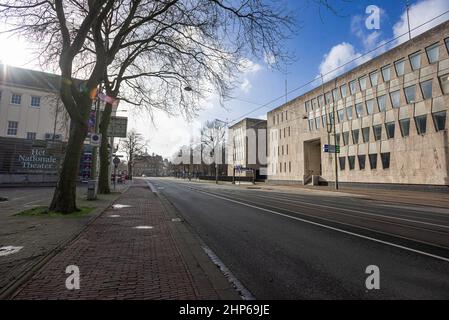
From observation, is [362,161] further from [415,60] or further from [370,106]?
[415,60]

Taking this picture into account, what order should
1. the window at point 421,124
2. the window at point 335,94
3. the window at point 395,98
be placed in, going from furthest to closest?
the window at point 335,94 → the window at point 395,98 → the window at point 421,124

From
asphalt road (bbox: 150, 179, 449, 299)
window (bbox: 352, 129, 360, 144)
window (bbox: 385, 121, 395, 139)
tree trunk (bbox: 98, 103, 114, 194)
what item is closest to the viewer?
asphalt road (bbox: 150, 179, 449, 299)

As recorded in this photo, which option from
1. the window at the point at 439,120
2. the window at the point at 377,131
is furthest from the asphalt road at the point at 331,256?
the window at the point at 377,131

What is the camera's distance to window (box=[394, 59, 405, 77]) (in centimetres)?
3253

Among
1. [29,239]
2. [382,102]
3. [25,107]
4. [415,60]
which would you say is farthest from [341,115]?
[25,107]

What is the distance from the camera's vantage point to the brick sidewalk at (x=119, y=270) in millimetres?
3783

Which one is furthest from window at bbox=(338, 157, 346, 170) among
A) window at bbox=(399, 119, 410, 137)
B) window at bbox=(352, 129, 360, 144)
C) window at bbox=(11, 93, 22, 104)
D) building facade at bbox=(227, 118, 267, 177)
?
window at bbox=(11, 93, 22, 104)

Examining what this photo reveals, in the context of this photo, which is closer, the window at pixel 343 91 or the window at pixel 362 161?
the window at pixel 362 161

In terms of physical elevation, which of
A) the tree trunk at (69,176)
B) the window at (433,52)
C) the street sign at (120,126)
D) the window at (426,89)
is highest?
the window at (433,52)

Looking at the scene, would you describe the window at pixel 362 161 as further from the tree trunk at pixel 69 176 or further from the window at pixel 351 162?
the tree trunk at pixel 69 176

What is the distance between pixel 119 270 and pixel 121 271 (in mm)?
65

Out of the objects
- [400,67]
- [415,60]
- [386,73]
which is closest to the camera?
[415,60]

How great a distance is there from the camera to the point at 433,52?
29.1m

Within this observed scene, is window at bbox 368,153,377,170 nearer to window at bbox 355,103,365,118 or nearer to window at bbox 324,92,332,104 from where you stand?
window at bbox 355,103,365,118
